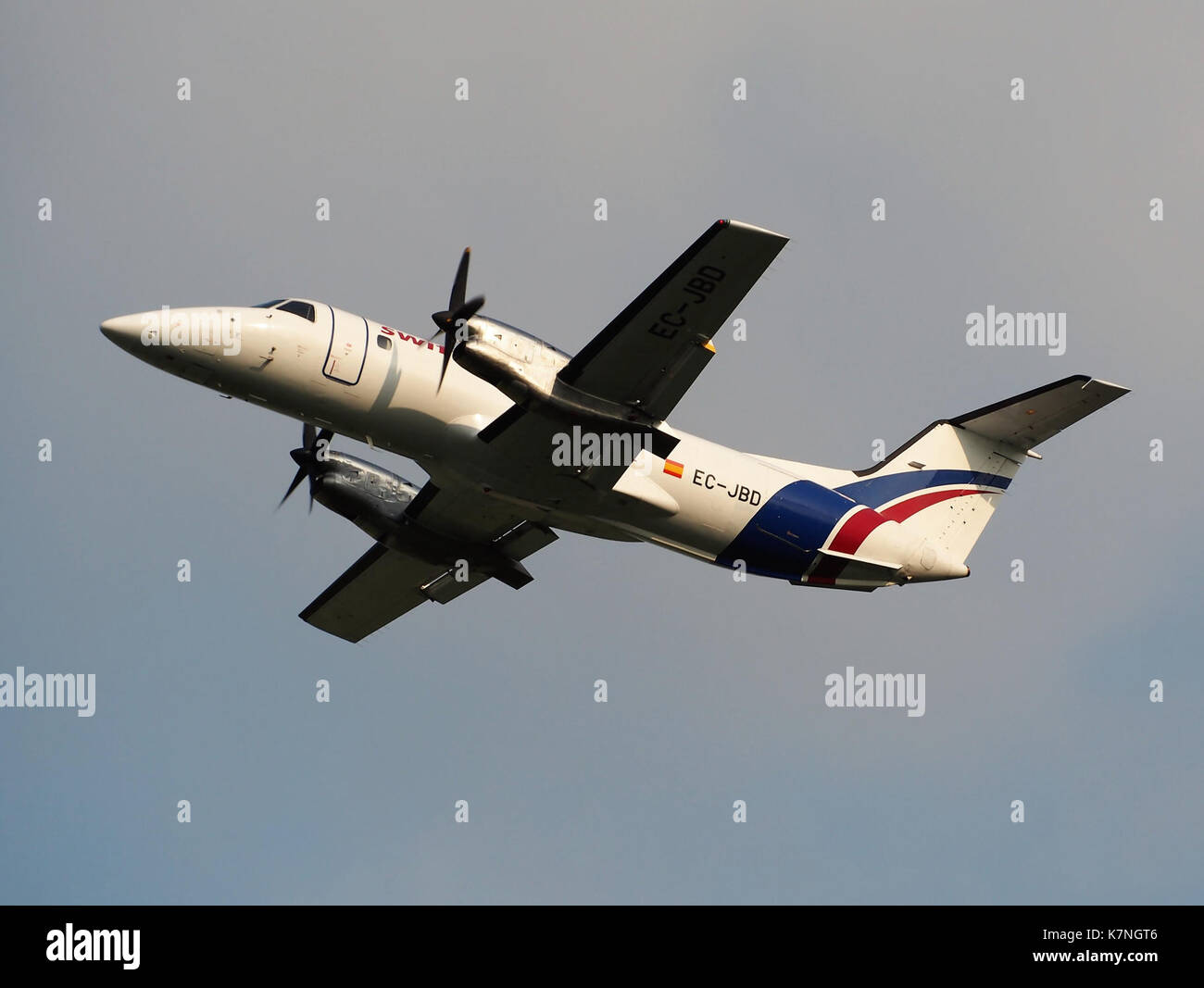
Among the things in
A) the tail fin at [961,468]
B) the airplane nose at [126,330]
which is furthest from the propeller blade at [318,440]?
the tail fin at [961,468]

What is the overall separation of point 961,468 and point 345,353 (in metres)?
10.1

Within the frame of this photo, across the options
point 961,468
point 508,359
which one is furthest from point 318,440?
point 961,468

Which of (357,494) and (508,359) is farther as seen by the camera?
(357,494)

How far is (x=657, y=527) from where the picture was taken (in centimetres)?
1895

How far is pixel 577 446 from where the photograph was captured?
17875mm

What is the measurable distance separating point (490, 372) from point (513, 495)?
7.56 ft

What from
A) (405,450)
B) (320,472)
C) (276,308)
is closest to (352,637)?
(320,472)

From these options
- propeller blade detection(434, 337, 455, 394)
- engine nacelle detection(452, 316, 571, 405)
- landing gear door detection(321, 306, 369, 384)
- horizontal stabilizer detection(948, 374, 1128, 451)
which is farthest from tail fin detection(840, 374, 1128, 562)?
landing gear door detection(321, 306, 369, 384)

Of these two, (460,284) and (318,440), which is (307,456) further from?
(460,284)

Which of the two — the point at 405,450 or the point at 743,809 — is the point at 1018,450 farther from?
the point at 405,450

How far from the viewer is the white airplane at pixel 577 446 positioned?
17.0m

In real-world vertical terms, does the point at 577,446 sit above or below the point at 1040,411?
below

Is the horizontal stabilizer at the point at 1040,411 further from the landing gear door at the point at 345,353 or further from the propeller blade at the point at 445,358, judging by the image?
the landing gear door at the point at 345,353

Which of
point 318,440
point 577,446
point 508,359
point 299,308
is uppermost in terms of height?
point 299,308
